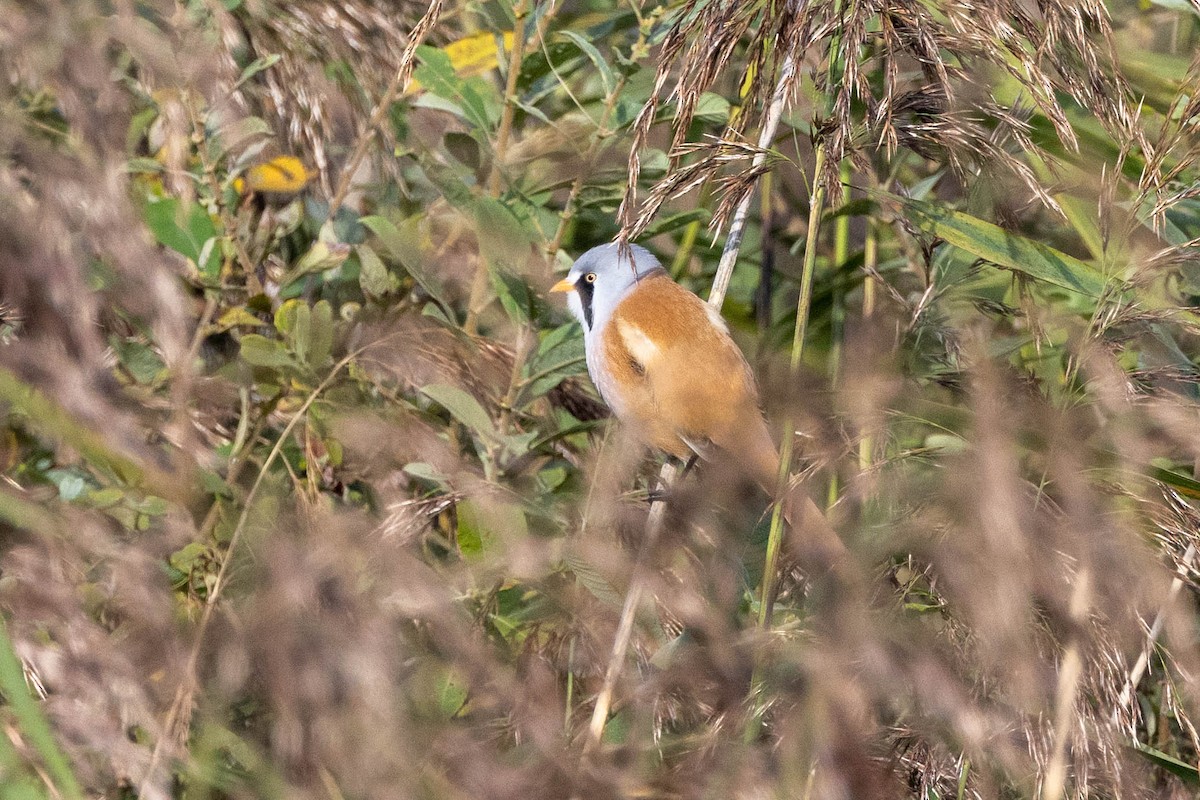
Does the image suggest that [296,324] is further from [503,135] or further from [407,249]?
[503,135]

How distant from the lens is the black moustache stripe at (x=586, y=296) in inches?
112

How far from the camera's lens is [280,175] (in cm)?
291

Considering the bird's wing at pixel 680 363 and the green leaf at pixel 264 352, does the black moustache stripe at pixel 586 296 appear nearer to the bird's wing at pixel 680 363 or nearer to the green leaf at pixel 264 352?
the bird's wing at pixel 680 363

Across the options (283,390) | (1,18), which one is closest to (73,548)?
(283,390)

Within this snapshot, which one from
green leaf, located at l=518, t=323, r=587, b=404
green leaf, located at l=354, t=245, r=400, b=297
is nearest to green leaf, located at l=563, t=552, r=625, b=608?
green leaf, located at l=518, t=323, r=587, b=404

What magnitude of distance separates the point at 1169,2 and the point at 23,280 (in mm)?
2370

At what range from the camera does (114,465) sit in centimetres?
244

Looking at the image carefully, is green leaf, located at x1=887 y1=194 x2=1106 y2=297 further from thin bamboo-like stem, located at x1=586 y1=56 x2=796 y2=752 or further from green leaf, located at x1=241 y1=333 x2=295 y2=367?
green leaf, located at x1=241 y1=333 x2=295 y2=367

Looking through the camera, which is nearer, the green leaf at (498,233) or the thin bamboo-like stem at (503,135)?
the green leaf at (498,233)

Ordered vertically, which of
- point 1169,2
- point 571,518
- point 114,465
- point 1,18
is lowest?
point 571,518

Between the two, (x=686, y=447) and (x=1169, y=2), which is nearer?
(x=1169, y=2)

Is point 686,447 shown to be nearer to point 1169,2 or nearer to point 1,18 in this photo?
point 1169,2

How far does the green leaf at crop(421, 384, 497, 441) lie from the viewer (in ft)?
7.43

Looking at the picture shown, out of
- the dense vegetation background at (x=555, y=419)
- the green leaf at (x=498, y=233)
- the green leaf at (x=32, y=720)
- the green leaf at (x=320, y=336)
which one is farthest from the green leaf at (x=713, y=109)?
the green leaf at (x=32, y=720)
